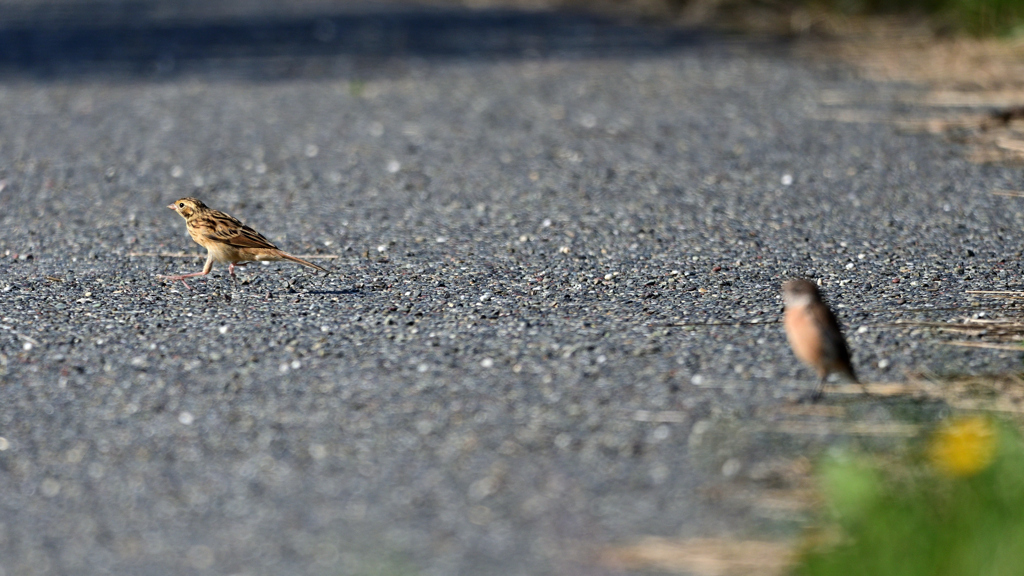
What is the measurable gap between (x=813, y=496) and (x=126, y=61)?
487 inches

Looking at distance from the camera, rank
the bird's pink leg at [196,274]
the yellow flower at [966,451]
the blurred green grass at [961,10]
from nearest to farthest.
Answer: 1. the yellow flower at [966,451]
2. the bird's pink leg at [196,274]
3. the blurred green grass at [961,10]

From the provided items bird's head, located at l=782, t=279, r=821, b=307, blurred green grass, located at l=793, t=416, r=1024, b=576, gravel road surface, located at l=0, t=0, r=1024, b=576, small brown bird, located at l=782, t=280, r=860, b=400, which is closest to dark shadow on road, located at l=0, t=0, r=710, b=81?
gravel road surface, located at l=0, t=0, r=1024, b=576

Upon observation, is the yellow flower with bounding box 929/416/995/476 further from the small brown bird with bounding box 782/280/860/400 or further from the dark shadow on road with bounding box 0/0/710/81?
the dark shadow on road with bounding box 0/0/710/81

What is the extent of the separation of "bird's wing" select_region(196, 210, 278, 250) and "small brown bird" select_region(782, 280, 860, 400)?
113 inches

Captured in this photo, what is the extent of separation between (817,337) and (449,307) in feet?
6.86

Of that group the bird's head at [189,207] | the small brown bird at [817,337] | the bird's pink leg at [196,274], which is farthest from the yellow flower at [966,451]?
the bird's head at [189,207]

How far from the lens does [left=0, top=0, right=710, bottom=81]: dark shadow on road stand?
14141 millimetres

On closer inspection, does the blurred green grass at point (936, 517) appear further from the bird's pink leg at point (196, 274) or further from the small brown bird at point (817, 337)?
the bird's pink leg at point (196, 274)

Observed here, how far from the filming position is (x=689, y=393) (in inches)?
189

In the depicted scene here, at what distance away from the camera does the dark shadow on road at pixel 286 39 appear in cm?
1414

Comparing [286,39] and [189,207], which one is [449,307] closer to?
[189,207]

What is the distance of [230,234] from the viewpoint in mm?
6402

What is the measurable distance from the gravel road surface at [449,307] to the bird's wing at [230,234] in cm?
25

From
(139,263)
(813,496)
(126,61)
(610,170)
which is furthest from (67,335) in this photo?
(126,61)
